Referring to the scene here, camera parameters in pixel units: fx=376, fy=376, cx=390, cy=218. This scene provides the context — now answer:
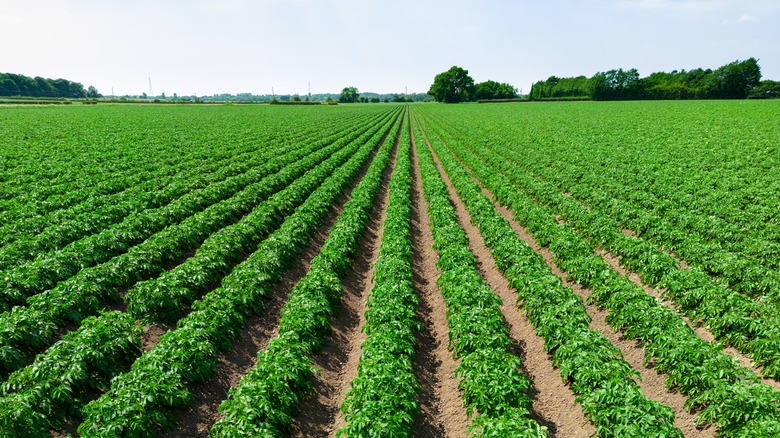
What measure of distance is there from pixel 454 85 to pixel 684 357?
189 m

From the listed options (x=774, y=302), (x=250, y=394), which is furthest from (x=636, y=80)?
(x=250, y=394)

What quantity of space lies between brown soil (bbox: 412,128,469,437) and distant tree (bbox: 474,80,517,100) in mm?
186973

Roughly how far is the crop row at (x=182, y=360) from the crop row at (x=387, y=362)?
3410 mm

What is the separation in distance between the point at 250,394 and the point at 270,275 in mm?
5805

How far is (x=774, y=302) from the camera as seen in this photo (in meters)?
10.2

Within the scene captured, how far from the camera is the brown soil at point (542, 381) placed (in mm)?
7738

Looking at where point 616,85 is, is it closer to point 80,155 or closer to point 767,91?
point 767,91

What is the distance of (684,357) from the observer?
315 inches

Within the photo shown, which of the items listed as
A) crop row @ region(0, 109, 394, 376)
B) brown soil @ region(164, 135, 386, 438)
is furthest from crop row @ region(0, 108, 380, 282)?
brown soil @ region(164, 135, 386, 438)

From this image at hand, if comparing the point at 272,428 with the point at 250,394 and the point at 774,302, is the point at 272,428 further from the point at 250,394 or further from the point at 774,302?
the point at 774,302

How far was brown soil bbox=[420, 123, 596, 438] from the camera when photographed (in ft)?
25.4

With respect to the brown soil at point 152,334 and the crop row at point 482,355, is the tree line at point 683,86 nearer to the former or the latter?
the crop row at point 482,355

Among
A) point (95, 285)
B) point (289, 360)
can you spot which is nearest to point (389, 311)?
point (289, 360)

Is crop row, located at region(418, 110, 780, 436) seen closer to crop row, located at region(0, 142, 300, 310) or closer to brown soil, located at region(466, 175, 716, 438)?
brown soil, located at region(466, 175, 716, 438)
